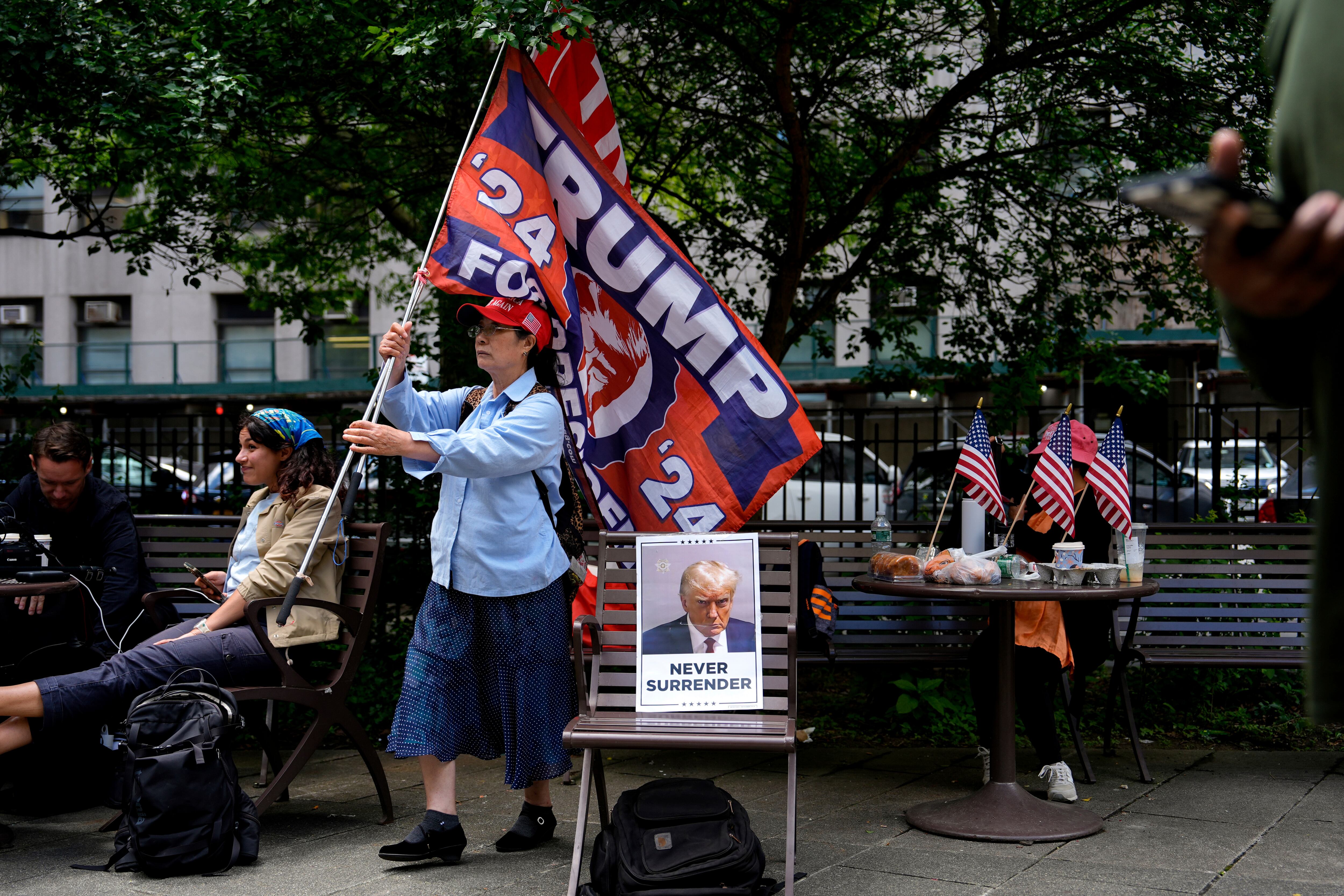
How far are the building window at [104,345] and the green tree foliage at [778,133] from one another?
23.4m

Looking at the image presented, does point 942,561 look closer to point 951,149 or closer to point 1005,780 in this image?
point 1005,780

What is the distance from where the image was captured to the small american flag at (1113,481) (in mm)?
5316

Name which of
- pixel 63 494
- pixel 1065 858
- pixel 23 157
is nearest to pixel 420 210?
pixel 23 157

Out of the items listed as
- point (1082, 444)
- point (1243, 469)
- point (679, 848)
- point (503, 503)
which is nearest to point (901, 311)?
point (1243, 469)

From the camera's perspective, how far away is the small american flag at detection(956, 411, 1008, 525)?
17.9ft

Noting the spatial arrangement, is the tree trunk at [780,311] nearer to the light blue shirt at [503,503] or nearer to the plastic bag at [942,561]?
the plastic bag at [942,561]

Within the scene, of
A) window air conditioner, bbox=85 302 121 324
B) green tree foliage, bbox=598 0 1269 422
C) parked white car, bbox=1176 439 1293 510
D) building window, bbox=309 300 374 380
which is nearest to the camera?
green tree foliage, bbox=598 0 1269 422

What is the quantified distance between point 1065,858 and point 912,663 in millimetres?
1600

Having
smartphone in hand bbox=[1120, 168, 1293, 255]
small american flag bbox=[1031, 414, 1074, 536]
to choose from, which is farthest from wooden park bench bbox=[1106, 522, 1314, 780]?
smartphone in hand bbox=[1120, 168, 1293, 255]

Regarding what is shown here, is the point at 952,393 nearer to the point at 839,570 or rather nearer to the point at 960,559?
the point at 839,570

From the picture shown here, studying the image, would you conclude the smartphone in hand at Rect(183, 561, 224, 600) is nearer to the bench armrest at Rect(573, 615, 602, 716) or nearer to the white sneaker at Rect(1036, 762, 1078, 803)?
the bench armrest at Rect(573, 615, 602, 716)

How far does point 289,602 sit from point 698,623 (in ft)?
5.15

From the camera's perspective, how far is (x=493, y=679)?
14.9 ft

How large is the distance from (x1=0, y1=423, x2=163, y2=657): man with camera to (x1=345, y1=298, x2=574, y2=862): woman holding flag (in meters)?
1.80
